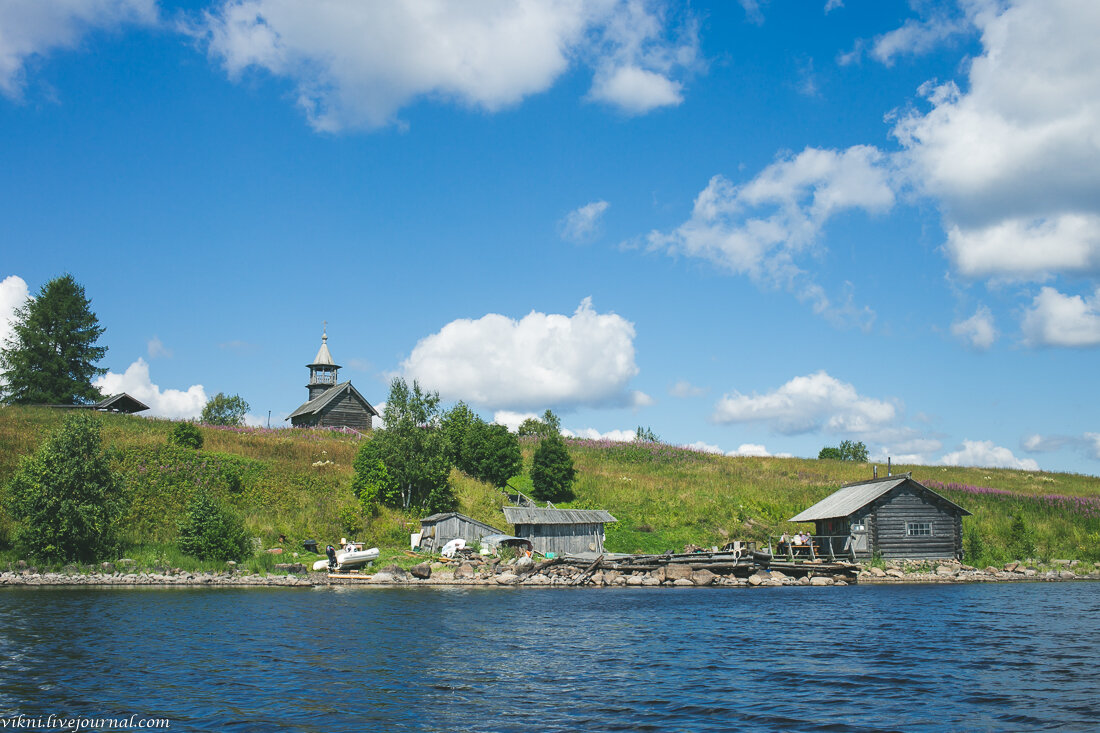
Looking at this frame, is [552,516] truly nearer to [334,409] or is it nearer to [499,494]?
[499,494]

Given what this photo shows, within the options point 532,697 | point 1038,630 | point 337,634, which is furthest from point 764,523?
point 532,697

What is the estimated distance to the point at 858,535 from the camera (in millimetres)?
50812

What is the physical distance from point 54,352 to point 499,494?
184 ft

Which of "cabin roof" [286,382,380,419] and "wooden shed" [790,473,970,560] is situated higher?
"cabin roof" [286,382,380,419]

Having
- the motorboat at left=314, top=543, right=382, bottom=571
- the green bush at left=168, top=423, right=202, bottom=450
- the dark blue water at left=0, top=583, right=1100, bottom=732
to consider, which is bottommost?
the dark blue water at left=0, top=583, right=1100, bottom=732

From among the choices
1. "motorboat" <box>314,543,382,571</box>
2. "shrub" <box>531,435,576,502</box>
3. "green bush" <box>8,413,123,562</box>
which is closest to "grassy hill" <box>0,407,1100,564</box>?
"shrub" <box>531,435,576,502</box>

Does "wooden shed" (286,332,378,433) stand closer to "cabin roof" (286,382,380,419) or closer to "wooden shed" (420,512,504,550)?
"cabin roof" (286,382,380,419)

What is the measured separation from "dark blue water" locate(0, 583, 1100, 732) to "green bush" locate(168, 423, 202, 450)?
2508 cm

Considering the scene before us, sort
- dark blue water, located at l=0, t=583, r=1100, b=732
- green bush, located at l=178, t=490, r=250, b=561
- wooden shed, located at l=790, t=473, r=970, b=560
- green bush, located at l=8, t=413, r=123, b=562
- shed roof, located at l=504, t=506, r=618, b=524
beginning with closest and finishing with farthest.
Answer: dark blue water, located at l=0, t=583, r=1100, b=732 → green bush, located at l=8, t=413, r=123, b=562 → green bush, located at l=178, t=490, r=250, b=561 → wooden shed, located at l=790, t=473, r=970, b=560 → shed roof, located at l=504, t=506, r=618, b=524

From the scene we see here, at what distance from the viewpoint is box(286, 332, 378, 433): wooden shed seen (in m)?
82.8

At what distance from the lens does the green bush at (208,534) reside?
43625mm

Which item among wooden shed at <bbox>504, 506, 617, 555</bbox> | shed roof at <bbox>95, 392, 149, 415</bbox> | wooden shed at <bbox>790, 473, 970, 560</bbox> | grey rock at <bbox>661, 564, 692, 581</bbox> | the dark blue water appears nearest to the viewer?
the dark blue water

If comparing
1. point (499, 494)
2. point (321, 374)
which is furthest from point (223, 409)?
point (499, 494)

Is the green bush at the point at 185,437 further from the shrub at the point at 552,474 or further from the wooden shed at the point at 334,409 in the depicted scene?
the shrub at the point at 552,474
